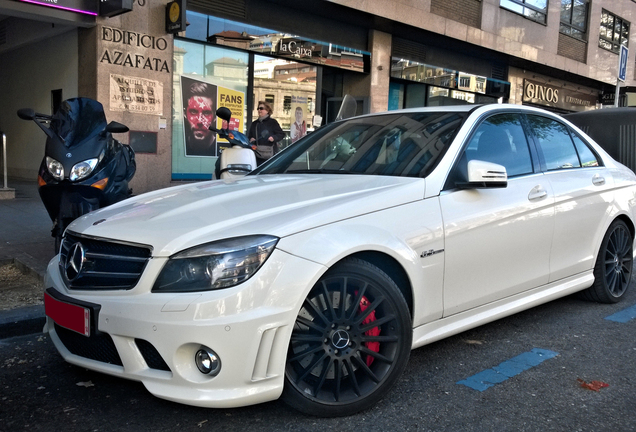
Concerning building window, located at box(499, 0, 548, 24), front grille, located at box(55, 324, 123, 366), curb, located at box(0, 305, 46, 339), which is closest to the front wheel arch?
front grille, located at box(55, 324, 123, 366)

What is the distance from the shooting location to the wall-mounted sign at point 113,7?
29.5ft

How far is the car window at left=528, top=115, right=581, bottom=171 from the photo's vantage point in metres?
4.27

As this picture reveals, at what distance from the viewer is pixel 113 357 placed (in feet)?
8.77

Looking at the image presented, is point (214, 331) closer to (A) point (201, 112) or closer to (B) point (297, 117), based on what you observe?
(A) point (201, 112)

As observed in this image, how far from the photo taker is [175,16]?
10.2 m

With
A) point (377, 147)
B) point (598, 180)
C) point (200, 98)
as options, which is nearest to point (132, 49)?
point (200, 98)

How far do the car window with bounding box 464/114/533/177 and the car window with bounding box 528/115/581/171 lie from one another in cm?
20

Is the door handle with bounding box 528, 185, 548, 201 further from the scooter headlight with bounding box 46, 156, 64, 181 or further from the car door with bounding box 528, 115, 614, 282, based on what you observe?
the scooter headlight with bounding box 46, 156, 64, 181

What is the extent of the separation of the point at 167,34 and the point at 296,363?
Answer: 30.0 feet

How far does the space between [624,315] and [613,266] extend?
41 cm

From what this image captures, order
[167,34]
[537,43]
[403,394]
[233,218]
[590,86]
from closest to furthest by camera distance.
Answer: [233,218]
[403,394]
[167,34]
[537,43]
[590,86]

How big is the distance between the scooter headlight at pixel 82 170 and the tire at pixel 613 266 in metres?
4.04

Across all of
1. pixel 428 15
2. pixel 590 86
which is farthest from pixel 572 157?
pixel 590 86

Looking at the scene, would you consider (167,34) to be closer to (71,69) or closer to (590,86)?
(71,69)
